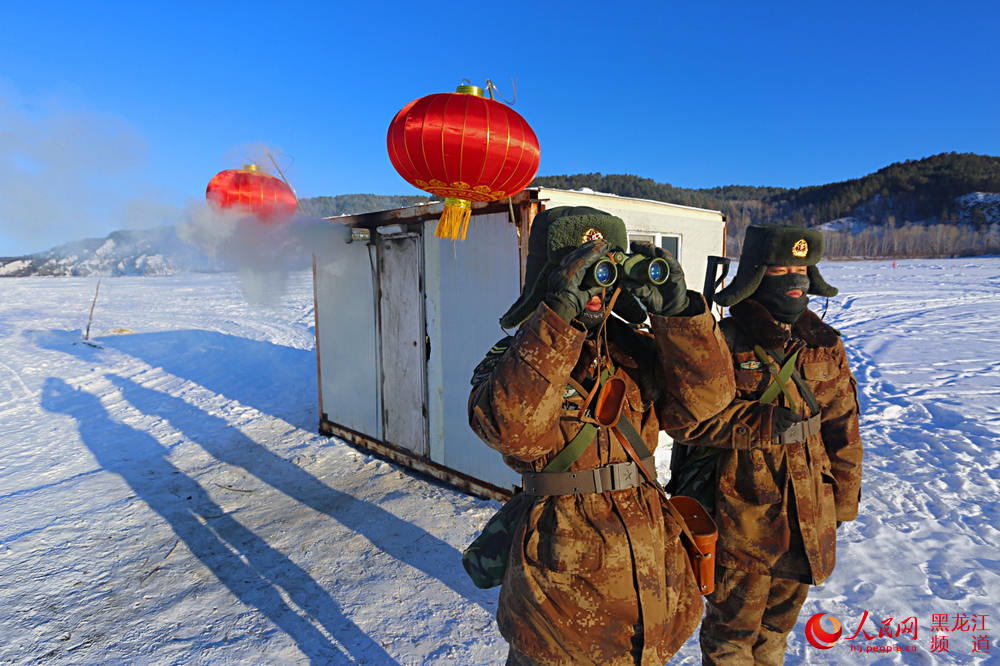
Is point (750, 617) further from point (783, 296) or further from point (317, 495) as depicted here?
point (317, 495)

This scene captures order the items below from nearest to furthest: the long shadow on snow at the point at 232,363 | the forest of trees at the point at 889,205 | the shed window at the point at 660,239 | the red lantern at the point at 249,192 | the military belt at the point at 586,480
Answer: the military belt at the point at 586,480, the shed window at the point at 660,239, the red lantern at the point at 249,192, the long shadow on snow at the point at 232,363, the forest of trees at the point at 889,205

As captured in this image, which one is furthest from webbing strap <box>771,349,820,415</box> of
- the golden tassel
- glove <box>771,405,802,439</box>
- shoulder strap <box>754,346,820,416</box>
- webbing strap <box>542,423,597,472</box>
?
the golden tassel

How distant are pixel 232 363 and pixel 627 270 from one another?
1266 cm

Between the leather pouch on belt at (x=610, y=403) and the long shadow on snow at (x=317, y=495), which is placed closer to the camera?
the leather pouch on belt at (x=610, y=403)

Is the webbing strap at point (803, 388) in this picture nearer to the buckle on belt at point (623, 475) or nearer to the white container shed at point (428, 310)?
the buckle on belt at point (623, 475)

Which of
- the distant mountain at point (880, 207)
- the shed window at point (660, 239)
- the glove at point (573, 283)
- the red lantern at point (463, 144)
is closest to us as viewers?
the glove at point (573, 283)

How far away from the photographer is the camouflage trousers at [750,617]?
2.50 metres

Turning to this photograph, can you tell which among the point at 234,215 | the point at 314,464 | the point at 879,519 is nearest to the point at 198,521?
the point at 314,464

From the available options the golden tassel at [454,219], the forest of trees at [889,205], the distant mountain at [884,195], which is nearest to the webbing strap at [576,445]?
the golden tassel at [454,219]

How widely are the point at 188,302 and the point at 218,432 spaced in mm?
20520

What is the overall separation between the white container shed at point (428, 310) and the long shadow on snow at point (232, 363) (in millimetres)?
1809

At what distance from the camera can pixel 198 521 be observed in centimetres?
515

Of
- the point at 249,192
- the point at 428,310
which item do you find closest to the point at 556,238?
the point at 428,310

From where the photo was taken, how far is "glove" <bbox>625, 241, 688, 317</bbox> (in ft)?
5.32
